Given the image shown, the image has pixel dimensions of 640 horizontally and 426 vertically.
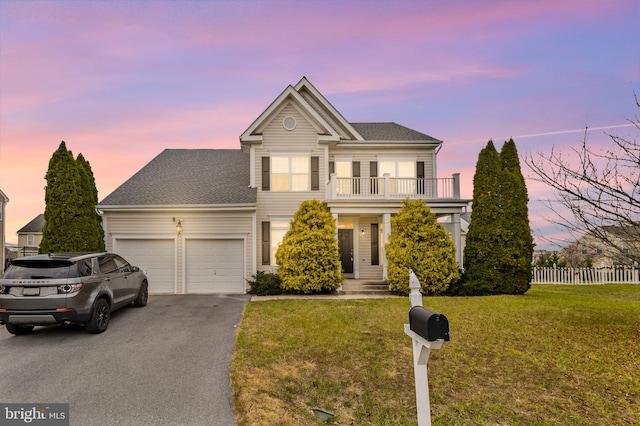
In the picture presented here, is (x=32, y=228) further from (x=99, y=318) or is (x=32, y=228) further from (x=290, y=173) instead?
(x=99, y=318)

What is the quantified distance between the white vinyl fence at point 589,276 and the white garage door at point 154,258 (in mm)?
20011

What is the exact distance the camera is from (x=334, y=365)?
6180 mm

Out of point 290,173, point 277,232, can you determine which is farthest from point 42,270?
point 290,173

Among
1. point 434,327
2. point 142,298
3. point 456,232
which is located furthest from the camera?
point 456,232

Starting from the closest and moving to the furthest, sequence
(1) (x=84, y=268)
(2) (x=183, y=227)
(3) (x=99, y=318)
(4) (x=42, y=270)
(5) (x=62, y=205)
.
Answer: (4) (x=42, y=270) → (1) (x=84, y=268) → (3) (x=99, y=318) → (5) (x=62, y=205) → (2) (x=183, y=227)

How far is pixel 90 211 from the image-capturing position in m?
13.7

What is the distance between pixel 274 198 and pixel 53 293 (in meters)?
9.22

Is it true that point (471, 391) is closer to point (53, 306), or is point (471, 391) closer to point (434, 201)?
point (53, 306)

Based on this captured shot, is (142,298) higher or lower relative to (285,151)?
lower

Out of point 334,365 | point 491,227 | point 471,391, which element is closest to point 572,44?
point 491,227

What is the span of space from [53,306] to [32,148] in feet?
44.9

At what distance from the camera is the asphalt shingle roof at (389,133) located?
55.8ft

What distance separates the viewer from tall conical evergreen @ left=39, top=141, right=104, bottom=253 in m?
12.8

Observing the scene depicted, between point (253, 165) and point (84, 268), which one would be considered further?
point (253, 165)
